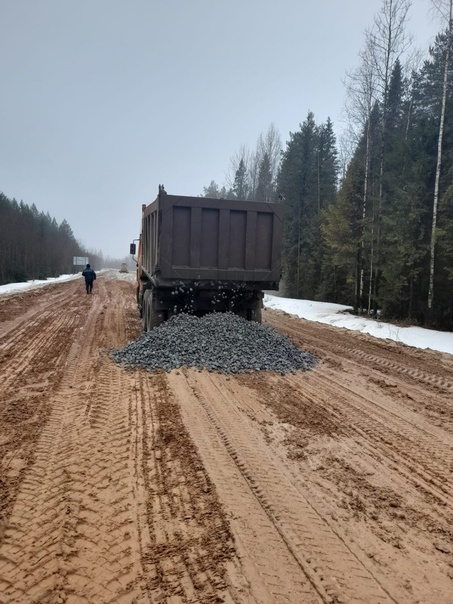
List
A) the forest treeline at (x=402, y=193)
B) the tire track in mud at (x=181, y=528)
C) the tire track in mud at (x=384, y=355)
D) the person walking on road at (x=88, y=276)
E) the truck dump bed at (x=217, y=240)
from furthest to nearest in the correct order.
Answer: the person walking on road at (x=88, y=276)
the forest treeline at (x=402, y=193)
the truck dump bed at (x=217, y=240)
the tire track in mud at (x=384, y=355)
the tire track in mud at (x=181, y=528)

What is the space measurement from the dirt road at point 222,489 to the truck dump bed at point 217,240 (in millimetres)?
2386

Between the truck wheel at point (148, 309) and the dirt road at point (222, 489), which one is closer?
the dirt road at point (222, 489)

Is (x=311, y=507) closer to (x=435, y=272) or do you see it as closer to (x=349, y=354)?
(x=349, y=354)

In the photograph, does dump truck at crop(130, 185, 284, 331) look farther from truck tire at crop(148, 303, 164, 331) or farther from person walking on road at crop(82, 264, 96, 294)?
person walking on road at crop(82, 264, 96, 294)

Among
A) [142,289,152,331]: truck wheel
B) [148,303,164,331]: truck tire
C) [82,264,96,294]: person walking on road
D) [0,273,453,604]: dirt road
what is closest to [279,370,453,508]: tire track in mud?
[0,273,453,604]: dirt road

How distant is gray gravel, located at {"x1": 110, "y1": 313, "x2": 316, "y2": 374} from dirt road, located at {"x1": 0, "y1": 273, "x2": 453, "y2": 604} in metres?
0.41

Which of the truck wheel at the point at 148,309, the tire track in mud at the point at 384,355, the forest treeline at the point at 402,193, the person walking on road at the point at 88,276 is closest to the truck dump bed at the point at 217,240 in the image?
the truck wheel at the point at 148,309

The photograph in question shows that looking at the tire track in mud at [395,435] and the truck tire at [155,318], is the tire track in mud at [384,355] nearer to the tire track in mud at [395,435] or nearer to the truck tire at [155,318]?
the tire track in mud at [395,435]

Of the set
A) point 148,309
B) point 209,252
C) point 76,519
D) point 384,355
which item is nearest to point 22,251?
point 148,309

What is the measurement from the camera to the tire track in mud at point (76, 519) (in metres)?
2.12

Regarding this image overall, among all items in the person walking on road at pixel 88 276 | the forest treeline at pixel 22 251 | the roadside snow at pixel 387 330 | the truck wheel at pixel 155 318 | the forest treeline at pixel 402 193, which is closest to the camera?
the truck wheel at pixel 155 318

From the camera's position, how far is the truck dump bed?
7406 mm

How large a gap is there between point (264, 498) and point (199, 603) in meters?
1.05

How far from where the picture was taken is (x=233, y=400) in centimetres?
498
